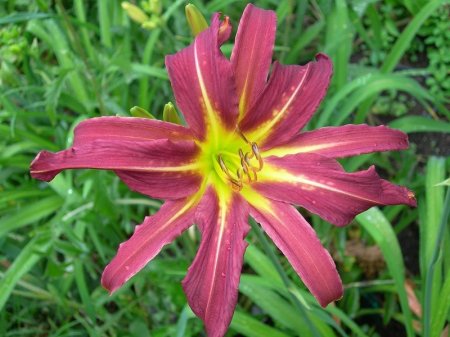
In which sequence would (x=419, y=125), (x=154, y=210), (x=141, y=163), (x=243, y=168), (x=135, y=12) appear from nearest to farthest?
(x=141, y=163) < (x=243, y=168) < (x=135, y=12) < (x=419, y=125) < (x=154, y=210)

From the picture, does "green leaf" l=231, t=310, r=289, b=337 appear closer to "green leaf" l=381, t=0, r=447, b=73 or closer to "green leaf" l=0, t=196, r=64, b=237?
"green leaf" l=0, t=196, r=64, b=237

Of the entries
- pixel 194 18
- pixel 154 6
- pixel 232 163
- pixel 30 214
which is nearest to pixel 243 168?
pixel 232 163

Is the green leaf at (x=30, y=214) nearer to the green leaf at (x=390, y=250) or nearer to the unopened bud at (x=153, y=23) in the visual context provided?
the unopened bud at (x=153, y=23)

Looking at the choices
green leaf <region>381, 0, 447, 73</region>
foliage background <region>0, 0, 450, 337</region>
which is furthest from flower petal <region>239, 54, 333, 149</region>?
green leaf <region>381, 0, 447, 73</region>

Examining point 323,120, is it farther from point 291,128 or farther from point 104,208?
point 291,128

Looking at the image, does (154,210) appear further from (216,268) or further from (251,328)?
(216,268)

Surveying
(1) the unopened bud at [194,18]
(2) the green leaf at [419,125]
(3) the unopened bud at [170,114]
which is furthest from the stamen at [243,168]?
(2) the green leaf at [419,125]

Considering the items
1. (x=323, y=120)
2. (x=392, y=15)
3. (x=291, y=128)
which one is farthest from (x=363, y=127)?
(x=392, y=15)
